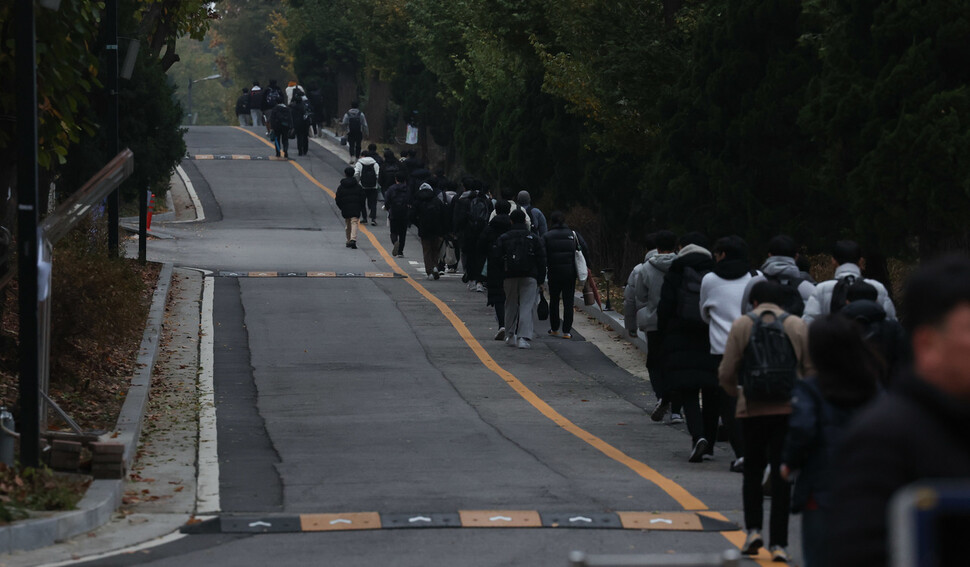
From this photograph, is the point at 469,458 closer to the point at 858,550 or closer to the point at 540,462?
the point at 540,462

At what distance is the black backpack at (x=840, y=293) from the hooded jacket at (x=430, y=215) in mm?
14910

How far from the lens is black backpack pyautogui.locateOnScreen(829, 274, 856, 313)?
416 inches

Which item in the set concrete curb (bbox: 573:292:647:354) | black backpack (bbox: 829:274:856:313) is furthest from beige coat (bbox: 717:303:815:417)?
concrete curb (bbox: 573:292:647:354)

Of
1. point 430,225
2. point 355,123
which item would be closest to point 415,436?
point 430,225

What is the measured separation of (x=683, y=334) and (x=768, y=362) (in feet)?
11.5

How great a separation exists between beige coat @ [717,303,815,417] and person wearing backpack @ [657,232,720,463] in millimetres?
2943

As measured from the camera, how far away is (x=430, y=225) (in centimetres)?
2517

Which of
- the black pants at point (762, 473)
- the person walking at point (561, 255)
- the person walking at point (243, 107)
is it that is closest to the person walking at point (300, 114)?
the person walking at point (243, 107)

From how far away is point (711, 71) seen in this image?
2277 cm

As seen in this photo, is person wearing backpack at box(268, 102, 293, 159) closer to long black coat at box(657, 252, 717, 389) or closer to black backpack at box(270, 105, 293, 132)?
black backpack at box(270, 105, 293, 132)

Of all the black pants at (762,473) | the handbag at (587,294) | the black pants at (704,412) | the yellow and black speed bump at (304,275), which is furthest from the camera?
the yellow and black speed bump at (304,275)

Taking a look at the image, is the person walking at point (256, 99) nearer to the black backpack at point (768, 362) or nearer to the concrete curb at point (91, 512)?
the concrete curb at point (91, 512)

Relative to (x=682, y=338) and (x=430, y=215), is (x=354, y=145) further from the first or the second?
(x=682, y=338)

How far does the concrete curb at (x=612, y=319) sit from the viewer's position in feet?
63.4
